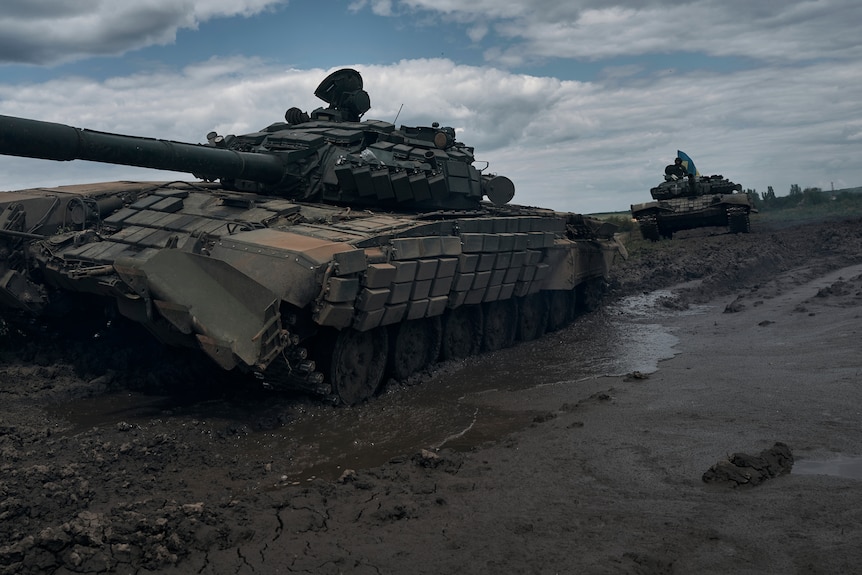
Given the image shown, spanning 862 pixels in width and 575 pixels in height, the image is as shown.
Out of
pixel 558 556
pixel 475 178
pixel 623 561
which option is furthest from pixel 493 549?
pixel 475 178

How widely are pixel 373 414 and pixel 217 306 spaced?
2039mm

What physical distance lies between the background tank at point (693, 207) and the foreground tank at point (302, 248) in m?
12.7

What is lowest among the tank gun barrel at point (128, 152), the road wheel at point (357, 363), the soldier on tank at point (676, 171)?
the road wheel at point (357, 363)

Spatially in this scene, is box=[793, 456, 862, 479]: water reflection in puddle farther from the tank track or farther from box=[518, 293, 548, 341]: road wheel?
the tank track

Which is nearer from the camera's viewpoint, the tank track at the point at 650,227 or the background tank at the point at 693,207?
the background tank at the point at 693,207

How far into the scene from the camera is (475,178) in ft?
45.1

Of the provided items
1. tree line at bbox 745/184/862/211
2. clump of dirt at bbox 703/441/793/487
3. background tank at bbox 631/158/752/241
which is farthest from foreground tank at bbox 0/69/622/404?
tree line at bbox 745/184/862/211

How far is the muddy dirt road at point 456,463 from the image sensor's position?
5.11m

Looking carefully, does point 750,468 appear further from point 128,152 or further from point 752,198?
point 752,198

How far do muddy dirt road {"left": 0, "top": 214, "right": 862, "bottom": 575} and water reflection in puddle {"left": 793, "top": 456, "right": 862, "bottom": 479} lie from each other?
2 centimetres

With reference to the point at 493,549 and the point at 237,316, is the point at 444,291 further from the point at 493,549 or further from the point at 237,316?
the point at 493,549

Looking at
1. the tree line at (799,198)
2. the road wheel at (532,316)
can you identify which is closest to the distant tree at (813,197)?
the tree line at (799,198)

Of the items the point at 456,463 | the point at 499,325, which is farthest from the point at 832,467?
the point at 499,325

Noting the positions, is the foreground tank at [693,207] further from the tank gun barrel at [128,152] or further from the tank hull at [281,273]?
the tank gun barrel at [128,152]
